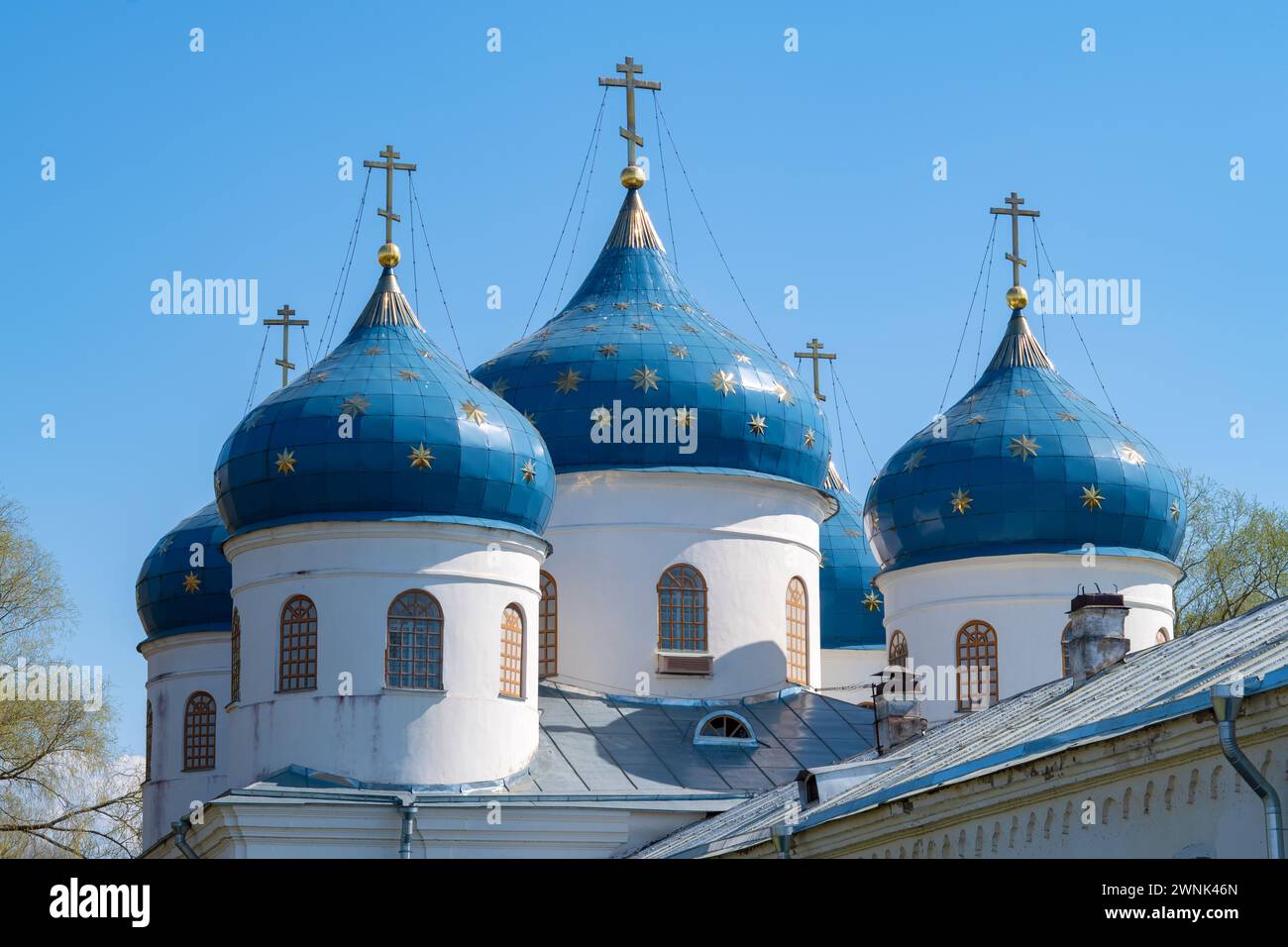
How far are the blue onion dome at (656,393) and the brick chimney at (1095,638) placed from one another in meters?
9.94

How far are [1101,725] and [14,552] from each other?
1943 centimetres

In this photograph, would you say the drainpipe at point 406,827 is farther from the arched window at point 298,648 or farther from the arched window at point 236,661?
the arched window at point 236,661

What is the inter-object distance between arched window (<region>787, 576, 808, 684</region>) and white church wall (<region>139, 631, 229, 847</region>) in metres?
7.10

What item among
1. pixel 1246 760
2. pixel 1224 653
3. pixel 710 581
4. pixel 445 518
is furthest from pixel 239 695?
pixel 1246 760

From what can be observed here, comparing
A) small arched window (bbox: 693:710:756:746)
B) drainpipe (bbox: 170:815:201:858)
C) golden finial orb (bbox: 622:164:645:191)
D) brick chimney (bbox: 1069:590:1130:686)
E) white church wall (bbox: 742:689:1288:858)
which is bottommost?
drainpipe (bbox: 170:815:201:858)

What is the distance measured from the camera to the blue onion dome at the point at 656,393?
27.0 m

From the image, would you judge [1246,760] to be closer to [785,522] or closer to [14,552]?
[785,522]

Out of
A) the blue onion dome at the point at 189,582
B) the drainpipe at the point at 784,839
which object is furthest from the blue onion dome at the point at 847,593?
Result: the drainpipe at the point at 784,839

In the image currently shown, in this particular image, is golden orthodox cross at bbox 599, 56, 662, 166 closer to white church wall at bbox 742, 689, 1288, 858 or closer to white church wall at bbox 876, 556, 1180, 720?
white church wall at bbox 876, 556, 1180, 720

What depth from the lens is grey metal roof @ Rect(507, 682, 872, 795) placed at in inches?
969

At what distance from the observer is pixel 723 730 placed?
1022 inches

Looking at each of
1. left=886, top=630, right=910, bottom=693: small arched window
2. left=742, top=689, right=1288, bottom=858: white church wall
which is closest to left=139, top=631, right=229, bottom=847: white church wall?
left=886, top=630, right=910, bottom=693: small arched window

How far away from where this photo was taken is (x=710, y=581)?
2678cm
